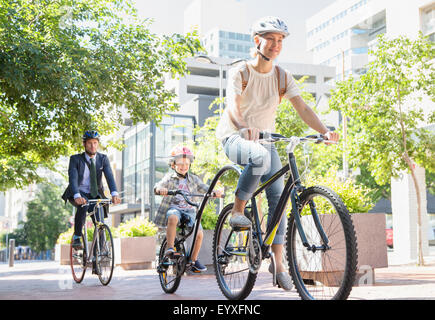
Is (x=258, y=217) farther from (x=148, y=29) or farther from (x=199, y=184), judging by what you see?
(x=148, y=29)

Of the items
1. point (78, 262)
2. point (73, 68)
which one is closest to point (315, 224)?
point (78, 262)

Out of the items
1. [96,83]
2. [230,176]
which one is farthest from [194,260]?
[230,176]

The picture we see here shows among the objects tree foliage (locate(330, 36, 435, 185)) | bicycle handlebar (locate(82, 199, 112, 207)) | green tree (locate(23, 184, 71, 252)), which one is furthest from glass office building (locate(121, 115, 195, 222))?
bicycle handlebar (locate(82, 199, 112, 207))

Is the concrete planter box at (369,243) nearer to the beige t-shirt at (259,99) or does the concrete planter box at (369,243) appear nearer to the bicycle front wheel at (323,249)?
the beige t-shirt at (259,99)

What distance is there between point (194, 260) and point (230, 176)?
12.2 m

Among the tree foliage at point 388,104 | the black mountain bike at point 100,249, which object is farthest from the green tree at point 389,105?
the black mountain bike at point 100,249

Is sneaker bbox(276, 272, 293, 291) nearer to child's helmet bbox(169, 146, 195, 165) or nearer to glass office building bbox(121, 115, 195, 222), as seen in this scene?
child's helmet bbox(169, 146, 195, 165)

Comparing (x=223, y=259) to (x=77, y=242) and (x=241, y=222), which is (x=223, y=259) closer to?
(x=241, y=222)

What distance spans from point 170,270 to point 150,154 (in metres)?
47.1

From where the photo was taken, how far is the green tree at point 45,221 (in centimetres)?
6275

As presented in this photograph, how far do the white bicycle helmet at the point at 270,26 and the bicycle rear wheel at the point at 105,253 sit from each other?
14.1ft

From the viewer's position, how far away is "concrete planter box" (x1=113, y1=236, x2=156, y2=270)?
48.0 feet

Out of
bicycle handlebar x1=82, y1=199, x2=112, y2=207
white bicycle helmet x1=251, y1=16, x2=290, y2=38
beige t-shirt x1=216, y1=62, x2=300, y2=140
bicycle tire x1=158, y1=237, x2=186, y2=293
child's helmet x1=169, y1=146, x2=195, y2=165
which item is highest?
white bicycle helmet x1=251, y1=16, x2=290, y2=38

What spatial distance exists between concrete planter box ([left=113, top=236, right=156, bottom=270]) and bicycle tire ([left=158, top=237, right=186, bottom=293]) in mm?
8300
